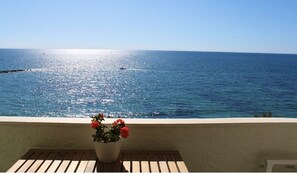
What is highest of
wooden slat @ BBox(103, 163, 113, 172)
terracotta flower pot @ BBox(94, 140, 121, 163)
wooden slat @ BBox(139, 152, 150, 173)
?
terracotta flower pot @ BBox(94, 140, 121, 163)

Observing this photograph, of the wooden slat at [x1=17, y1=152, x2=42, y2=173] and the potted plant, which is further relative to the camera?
the potted plant

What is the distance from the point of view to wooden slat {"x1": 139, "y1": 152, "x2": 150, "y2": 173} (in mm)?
1990

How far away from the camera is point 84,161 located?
2.13 metres

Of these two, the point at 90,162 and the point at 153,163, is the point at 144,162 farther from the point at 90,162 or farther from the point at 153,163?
the point at 90,162

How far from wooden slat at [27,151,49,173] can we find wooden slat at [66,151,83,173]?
0.24 m

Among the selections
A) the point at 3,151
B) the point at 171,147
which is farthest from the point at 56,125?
the point at 171,147

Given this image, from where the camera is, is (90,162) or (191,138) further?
(191,138)

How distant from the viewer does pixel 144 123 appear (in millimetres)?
2533

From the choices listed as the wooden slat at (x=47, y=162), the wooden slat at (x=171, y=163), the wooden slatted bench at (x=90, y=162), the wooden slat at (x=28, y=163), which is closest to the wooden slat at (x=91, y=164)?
the wooden slatted bench at (x=90, y=162)

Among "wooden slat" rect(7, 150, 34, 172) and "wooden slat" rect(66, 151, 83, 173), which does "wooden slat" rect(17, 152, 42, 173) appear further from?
"wooden slat" rect(66, 151, 83, 173)


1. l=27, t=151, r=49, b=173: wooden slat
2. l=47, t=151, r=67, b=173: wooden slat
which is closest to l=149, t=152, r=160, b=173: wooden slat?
l=47, t=151, r=67, b=173: wooden slat

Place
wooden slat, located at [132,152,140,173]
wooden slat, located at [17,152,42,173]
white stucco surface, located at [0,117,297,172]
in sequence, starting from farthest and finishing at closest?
white stucco surface, located at [0,117,297,172]
wooden slat, located at [132,152,140,173]
wooden slat, located at [17,152,42,173]

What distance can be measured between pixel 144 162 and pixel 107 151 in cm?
34

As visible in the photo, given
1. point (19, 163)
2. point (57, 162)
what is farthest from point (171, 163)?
point (19, 163)
